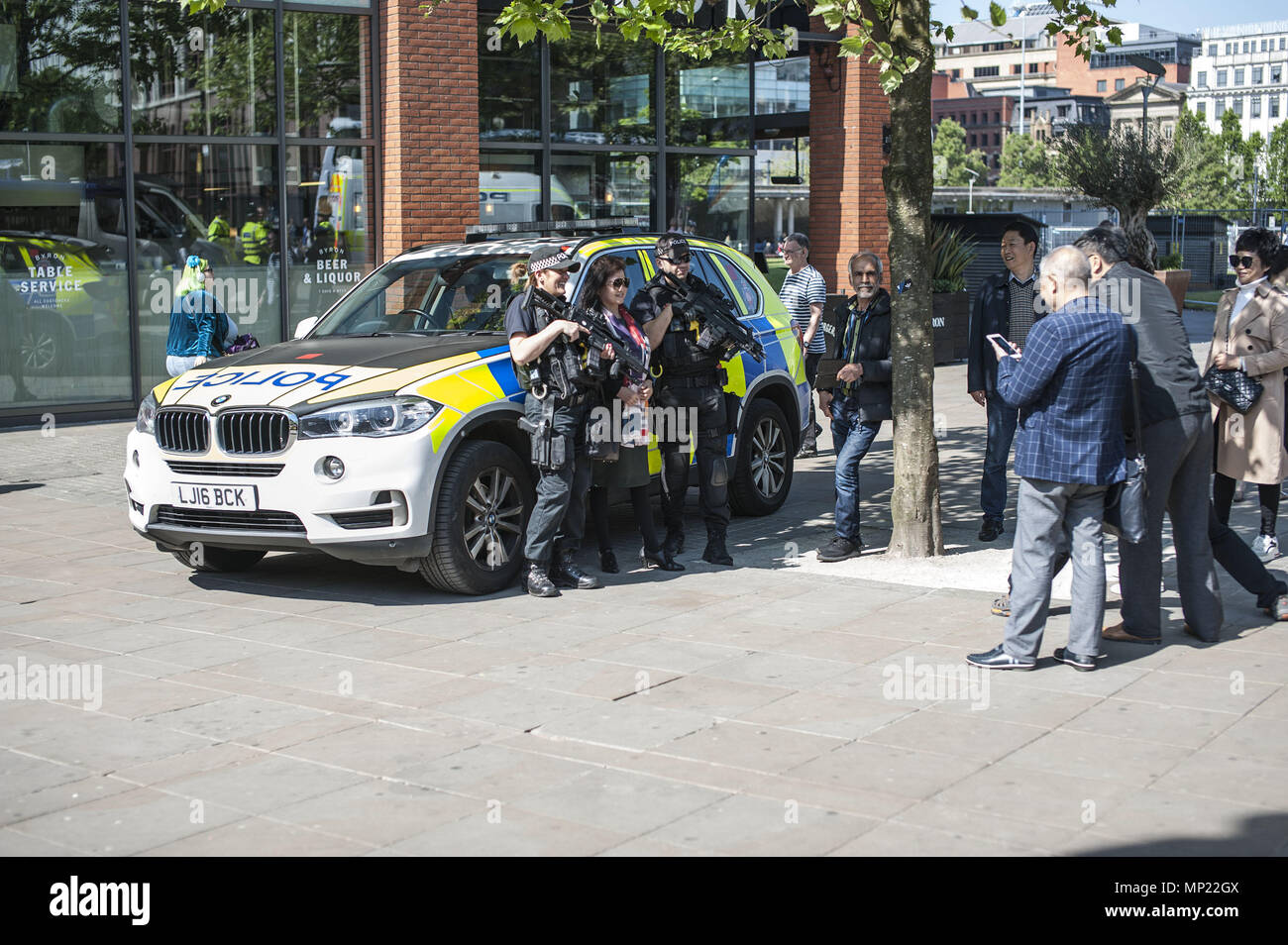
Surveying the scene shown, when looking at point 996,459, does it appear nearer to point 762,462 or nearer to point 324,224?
point 762,462

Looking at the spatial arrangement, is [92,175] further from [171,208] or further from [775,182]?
[775,182]

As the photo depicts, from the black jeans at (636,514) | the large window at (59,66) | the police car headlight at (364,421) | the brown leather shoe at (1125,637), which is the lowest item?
the brown leather shoe at (1125,637)

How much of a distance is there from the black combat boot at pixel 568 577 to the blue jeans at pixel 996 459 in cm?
278

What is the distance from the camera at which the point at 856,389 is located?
8945mm

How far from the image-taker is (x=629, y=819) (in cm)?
463

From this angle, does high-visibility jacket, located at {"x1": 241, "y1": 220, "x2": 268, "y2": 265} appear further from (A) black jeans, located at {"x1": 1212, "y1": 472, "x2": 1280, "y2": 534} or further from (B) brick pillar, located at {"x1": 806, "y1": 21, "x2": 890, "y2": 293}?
(A) black jeans, located at {"x1": 1212, "y1": 472, "x2": 1280, "y2": 534}

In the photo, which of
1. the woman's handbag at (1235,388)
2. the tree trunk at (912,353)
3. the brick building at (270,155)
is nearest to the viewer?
the woman's handbag at (1235,388)

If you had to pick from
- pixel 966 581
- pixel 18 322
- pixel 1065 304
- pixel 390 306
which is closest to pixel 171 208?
pixel 18 322

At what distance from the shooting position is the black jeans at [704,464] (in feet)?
28.3

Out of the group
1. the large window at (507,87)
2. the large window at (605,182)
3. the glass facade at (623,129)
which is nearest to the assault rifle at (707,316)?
the glass facade at (623,129)

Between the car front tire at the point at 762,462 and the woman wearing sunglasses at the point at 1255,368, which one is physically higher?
the woman wearing sunglasses at the point at 1255,368

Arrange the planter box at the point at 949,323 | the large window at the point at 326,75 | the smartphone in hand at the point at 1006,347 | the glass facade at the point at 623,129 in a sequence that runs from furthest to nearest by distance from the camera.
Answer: the planter box at the point at 949,323 < the glass facade at the point at 623,129 < the large window at the point at 326,75 < the smartphone in hand at the point at 1006,347

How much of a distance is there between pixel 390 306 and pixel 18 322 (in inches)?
293

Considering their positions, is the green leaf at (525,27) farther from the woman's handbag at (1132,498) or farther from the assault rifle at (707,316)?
the woman's handbag at (1132,498)
